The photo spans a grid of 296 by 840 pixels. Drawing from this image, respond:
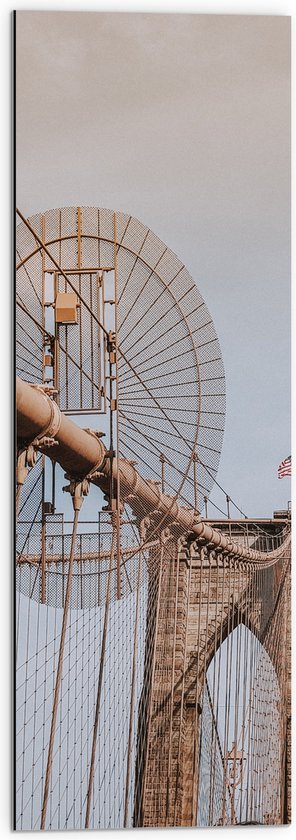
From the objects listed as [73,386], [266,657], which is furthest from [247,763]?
[73,386]

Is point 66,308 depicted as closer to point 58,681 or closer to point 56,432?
point 56,432

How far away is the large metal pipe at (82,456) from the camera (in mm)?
4098

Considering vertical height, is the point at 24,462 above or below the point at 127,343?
below

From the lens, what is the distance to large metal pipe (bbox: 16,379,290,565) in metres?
4.10

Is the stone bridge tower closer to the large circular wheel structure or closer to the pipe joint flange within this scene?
the large circular wheel structure

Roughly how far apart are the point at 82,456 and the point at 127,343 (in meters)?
0.51

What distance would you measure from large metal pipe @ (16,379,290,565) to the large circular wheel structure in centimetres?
4

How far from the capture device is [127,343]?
4586 millimetres

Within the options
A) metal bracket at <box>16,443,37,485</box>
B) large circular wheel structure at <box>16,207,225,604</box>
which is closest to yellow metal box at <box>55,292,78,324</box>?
large circular wheel structure at <box>16,207,225,604</box>

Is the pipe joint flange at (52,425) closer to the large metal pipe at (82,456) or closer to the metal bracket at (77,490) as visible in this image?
the large metal pipe at (82,456)

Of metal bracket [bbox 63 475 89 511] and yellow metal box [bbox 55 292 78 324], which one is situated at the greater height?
yellow metal box [bbox 55 292 78 324]

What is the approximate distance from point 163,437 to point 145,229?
2.29ft

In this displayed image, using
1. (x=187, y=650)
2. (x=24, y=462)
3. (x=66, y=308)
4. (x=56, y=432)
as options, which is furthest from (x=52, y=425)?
(x=187, y=650)

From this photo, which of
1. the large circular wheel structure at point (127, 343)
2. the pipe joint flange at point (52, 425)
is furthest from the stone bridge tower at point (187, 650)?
the pipe joint flange at point (52, 425)
